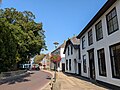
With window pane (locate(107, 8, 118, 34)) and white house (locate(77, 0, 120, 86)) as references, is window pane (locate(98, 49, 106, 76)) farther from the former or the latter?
window pane (locate(107, 8, 118, 34))

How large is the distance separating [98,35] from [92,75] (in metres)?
5.34

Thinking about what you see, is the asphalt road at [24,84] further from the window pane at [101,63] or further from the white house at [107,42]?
the white house at [107,42]

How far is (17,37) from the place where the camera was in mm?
22422

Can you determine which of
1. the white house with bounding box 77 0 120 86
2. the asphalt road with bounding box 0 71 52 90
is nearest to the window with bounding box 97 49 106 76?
the white house with bounding box 77 0 120 86

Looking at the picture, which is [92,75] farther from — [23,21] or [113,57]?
[23,21]

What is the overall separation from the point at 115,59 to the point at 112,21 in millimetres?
3000

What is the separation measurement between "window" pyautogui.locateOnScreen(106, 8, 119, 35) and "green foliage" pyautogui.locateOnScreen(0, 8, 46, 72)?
11083mm

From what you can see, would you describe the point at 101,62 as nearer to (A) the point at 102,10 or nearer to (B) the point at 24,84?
(A) the point at 102,10

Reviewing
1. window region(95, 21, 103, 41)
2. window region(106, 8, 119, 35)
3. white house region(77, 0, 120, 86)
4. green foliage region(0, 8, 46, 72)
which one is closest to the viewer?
white house region(77, 0, 120, 86)

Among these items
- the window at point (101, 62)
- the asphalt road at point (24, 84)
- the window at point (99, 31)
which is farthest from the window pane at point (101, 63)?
the asphalt road at point (24, 84)

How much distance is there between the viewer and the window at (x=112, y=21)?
498 inches

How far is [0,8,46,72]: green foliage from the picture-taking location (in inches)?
762

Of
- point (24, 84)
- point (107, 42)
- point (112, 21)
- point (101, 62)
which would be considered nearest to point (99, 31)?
point (107, 42)

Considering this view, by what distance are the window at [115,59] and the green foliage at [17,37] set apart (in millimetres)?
11417
